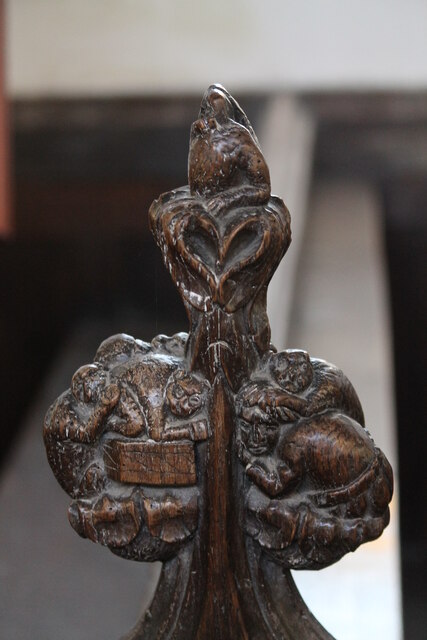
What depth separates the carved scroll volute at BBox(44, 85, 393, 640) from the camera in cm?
73

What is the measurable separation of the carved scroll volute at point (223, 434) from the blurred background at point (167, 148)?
2.19m

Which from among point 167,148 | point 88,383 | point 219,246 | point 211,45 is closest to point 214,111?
point 219,246

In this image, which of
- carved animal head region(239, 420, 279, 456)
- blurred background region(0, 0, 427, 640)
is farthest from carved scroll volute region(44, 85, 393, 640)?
blurred background region(0, 0, 427, 640)

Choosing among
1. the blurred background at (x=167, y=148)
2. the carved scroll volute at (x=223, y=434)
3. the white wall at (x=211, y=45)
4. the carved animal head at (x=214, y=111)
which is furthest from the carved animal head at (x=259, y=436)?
the white wall at (x=211, y=45)

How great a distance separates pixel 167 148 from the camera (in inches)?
154

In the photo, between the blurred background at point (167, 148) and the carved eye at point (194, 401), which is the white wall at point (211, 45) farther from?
the carved eye at point (194, 401)

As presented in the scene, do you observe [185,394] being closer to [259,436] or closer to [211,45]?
[259,436]

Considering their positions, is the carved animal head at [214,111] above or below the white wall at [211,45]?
below

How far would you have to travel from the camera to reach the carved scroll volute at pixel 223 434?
73 centimetres

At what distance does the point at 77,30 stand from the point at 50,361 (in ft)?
4.29

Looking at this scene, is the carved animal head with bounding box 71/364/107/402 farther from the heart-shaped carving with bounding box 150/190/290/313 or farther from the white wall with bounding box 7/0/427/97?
the white wall with bounding box 7/0/427/97

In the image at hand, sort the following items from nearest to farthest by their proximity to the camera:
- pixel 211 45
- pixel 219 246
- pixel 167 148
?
pixel 219 246 → pixel 167 148 → pixel 211 45

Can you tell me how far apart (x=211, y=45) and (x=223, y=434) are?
3.57 m

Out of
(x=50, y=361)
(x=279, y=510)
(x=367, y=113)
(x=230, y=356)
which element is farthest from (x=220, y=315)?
(x=367, y=113)
